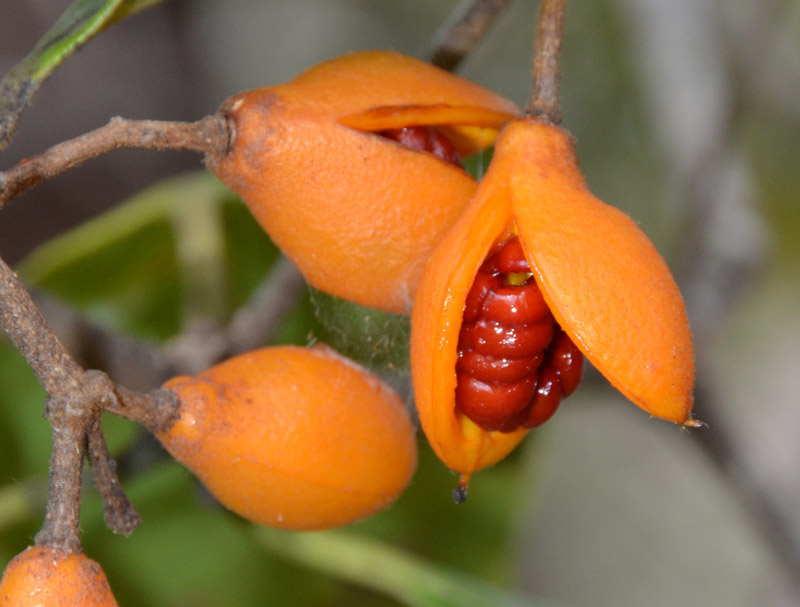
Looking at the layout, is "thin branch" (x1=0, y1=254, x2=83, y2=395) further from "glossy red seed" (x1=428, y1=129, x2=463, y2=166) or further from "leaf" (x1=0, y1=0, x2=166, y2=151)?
"glossy red seed" (x1=428, y1=129, x2=463, y2=166)

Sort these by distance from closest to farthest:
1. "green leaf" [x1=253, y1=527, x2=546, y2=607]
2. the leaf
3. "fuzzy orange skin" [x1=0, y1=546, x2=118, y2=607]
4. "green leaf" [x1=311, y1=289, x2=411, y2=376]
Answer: "fuzzy orange skin" [x1=0, y1=546, x2=118, y2=607] < the leaf < "green leaf" [x1=311, y1=289, x2=411, y2=376] < "green leaf" [x1=253, y1=527, x2=546, y2=607]

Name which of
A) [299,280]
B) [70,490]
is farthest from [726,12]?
[70,490]

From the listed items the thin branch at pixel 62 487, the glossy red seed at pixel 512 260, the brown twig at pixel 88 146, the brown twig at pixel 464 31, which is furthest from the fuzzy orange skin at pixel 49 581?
the brown twig at pixel 464 31

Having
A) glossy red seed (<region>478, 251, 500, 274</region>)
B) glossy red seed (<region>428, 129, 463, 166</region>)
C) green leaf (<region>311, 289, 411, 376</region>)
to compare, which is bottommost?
green leaf (<region>311, 289, 411, 376</region>)

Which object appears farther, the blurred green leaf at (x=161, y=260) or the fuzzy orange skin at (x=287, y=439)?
the blurred green leaf at (x=161, y=260)

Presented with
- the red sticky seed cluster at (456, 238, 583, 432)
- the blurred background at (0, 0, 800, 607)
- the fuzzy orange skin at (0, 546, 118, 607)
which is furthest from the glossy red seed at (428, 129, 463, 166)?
the blurred background at (0, 0, 800, 607)

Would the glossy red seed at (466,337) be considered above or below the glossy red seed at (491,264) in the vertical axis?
below

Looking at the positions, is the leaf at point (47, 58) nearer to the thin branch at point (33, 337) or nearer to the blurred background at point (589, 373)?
the thin branch at point (33, 337)
